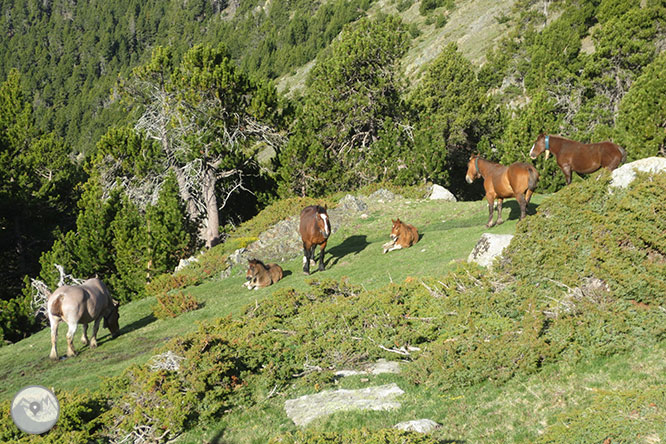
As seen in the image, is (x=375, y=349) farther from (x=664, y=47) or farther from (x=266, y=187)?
(x=664, y=47)

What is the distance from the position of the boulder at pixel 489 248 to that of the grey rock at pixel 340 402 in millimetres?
6358

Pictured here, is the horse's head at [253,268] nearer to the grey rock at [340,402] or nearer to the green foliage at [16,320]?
the grey rock at [340,402]

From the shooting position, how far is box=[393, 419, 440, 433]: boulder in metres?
7.43

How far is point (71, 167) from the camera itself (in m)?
43.7

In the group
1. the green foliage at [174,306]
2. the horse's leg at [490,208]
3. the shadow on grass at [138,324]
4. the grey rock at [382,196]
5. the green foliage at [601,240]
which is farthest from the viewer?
the grey rock at [382,196]

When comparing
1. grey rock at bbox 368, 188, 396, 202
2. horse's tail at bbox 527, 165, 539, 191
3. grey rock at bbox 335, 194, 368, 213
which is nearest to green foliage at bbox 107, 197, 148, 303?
grey rock at bbox 335, 194, 368, 213

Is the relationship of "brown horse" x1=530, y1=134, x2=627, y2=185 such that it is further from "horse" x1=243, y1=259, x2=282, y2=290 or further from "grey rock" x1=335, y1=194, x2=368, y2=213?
"grey rock" x1=335, y1=194, x2=368, y2=213

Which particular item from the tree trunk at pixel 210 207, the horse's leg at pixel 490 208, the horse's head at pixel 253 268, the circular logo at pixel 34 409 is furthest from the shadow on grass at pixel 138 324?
the tree trunk at pixel 210 207

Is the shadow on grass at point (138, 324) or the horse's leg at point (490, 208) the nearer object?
the shadow on grass at point (138, 324)

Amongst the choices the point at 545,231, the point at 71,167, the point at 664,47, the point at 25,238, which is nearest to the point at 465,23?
the point at 664,47

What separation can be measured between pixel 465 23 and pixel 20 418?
347ft

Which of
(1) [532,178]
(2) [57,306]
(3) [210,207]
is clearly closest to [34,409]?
(2) [57,306]

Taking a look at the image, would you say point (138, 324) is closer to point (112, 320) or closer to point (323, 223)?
point (112, 320)

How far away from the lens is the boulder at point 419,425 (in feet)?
24.4
